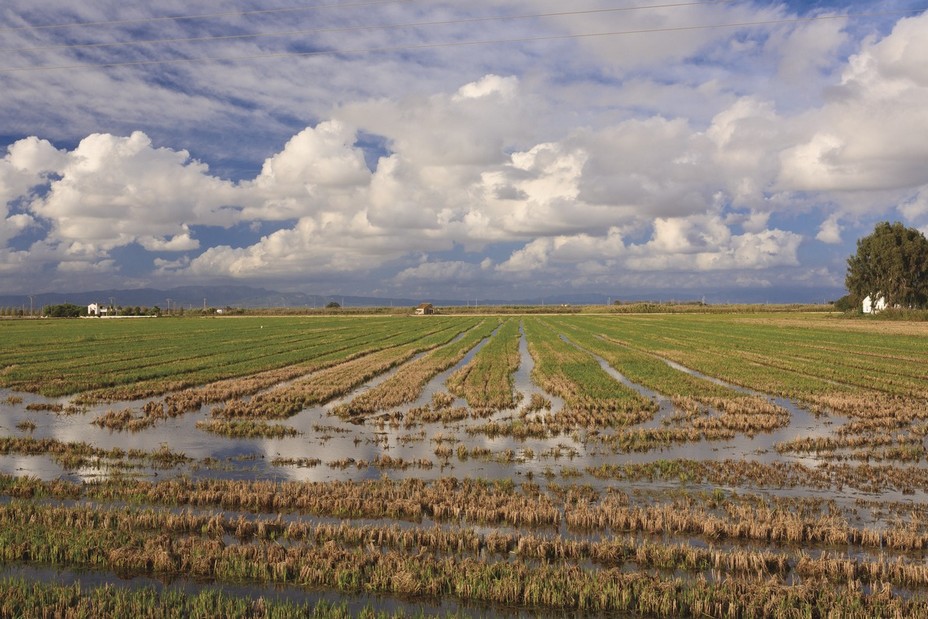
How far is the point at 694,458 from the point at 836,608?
8318mm

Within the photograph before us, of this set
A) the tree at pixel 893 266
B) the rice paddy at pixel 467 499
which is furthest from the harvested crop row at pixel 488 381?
the tree at pixel 893 266

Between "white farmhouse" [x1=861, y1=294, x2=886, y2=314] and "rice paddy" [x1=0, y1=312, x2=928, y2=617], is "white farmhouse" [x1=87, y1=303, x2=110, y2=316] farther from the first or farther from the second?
"white farmhouse" [x1=861, y1=294, x2=886, y2=314]

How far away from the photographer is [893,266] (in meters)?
96.5

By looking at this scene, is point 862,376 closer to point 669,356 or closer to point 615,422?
point 669,356

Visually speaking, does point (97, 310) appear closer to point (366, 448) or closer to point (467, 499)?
point (366, 448)

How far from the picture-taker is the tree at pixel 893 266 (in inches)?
3772

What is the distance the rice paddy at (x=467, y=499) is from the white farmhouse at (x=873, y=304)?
88.7 metres

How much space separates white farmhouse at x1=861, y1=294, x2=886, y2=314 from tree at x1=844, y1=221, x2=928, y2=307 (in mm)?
966

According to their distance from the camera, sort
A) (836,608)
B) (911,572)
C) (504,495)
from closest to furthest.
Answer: (836,608) < (911,572) < (504,495)

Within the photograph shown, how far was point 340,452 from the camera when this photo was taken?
16656mm

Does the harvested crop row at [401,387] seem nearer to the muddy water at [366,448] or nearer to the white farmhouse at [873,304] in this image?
the muddy water at [366,448]

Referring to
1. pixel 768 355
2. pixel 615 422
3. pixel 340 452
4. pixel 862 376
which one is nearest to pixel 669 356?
pixel 768 355

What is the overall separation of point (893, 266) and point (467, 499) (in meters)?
108

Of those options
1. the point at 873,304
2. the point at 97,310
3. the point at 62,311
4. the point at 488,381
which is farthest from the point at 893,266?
the point at 97,310
